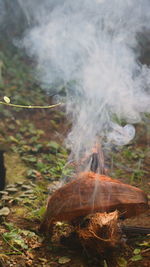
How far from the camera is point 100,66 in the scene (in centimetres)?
414

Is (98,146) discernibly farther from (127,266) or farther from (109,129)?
(127,266)

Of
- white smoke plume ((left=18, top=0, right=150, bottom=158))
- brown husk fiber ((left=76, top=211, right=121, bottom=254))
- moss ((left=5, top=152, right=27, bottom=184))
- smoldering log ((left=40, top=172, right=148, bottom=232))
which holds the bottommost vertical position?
brown husk fiber ((left=76, top=211, right=121, bottom=254))

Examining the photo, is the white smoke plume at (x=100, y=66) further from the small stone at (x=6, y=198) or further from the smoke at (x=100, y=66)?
the small stone at (x=6, y=198)

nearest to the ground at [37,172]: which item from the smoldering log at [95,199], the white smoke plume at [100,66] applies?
the smoldering log at [95,199]

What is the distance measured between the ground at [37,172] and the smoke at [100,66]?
0.90 metres

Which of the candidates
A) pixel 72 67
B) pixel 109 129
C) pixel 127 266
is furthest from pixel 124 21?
pixel 127 266

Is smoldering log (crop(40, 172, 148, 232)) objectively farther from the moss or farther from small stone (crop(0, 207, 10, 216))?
the moss

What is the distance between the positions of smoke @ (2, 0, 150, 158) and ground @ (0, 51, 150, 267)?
904mm

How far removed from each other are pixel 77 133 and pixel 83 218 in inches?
45.3

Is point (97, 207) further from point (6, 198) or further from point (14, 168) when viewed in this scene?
point (14, 168)

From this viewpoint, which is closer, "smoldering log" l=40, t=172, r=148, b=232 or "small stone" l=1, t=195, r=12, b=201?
"smoldering log" l=40, t=172, r=148, b=232

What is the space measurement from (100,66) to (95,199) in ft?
7.32

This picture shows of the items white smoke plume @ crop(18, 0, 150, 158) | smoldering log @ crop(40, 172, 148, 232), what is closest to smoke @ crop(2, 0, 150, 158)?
white smoke plume @ crop(18, 0, 150, 158)

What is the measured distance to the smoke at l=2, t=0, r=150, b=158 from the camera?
143 inches
